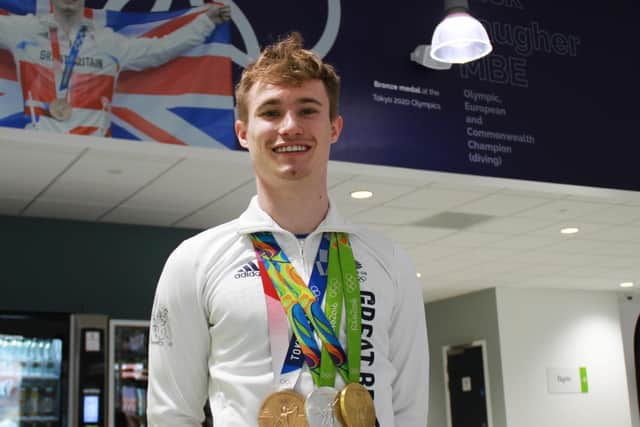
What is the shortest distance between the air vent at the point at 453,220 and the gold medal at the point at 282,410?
19.2 ft

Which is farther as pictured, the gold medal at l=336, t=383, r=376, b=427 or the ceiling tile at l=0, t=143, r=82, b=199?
the ceiling tile at l=0, t=143, r=82, b=199

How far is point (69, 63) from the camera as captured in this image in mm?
4836

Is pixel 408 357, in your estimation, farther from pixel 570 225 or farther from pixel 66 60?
pixel 570 225

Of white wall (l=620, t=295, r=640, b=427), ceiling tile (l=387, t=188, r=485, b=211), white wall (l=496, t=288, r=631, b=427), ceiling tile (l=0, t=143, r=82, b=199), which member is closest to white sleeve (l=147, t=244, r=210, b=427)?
ceiling tile (l=0, t=143, r=82, b=199)

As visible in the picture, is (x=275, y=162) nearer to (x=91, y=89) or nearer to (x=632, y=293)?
A: (x=91, y=89)

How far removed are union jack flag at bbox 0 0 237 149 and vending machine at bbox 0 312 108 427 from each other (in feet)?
6.87

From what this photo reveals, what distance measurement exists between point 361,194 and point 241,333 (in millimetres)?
5083

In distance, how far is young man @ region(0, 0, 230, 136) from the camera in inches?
187

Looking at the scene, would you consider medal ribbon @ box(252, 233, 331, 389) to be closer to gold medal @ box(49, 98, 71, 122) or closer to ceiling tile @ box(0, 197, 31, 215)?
gold medal @ box(49, 98, 71, 122)

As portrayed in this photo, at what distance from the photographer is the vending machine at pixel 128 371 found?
6.64m

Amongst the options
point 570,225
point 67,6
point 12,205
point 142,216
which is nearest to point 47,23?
point 67,6

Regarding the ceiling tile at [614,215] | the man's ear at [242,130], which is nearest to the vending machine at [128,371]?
the ceiling tile at [614,215]

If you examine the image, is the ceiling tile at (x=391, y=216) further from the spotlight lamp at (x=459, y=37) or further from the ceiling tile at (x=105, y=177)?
the spotlight lamp at (x=459, y=37)

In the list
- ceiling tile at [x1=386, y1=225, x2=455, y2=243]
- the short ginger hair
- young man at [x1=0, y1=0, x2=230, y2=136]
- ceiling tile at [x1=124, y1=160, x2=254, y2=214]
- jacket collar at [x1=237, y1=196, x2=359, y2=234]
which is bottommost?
jacket collar at [x1=237, y1=196, x2=359, y2=234]
